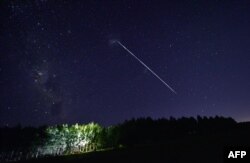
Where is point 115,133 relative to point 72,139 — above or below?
above

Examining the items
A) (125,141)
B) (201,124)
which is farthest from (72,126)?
(201,124)

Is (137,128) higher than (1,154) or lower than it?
higher

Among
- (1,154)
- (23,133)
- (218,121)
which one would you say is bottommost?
(1,154)

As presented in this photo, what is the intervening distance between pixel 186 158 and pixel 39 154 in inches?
963

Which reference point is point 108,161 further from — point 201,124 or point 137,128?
point 201,124

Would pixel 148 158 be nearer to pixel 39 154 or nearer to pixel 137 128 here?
pixel 137 128

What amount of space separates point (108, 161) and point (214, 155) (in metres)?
6.80

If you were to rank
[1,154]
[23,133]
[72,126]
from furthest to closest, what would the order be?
[23,133], [72,126], [1,154]

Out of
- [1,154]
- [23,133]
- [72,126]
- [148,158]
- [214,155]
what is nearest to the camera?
[214,155]

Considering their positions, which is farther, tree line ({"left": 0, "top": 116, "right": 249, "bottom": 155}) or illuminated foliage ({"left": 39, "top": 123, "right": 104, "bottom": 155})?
illuminated foliage ({"left": 39, "top": 123, "right": 104, "bottom": 155})

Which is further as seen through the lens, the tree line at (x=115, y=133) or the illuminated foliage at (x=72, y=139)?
the illuminated foliage at (x=72, y=139)

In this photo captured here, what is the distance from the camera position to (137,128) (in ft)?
119

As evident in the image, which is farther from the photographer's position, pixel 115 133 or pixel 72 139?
pixel 72 139

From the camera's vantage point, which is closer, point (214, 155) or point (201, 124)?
point (214, 155)
